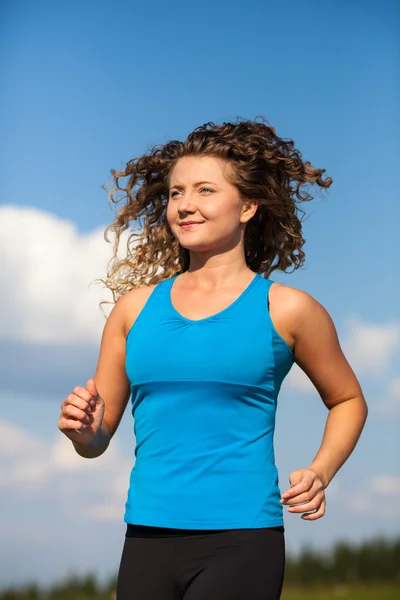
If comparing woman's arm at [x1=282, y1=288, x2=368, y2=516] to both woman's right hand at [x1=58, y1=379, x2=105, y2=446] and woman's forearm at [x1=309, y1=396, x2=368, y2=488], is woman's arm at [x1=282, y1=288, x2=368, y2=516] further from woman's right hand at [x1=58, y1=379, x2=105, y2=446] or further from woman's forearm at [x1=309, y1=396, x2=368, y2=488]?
woman's right hand at [x1=58, y1=379, x2=105, y2=446]

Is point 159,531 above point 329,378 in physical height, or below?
below

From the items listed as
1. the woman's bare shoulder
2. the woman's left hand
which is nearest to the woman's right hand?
the woman's bare shoulder

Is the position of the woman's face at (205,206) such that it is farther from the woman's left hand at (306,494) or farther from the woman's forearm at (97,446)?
the woman's left hand at (306,494)

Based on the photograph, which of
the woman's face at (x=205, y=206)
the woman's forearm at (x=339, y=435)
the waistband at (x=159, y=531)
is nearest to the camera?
the waistband at (x=159, y=531)

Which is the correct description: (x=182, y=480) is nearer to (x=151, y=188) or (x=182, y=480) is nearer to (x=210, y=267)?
(x=210, y=267)

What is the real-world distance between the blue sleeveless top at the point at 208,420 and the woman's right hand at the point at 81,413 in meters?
0.17

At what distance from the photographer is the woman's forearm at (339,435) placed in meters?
3.24

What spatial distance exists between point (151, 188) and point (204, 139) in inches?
20.4

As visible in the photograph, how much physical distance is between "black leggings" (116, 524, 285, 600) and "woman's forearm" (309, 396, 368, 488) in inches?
11.4

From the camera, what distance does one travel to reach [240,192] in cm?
360

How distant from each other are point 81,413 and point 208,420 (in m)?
0.43

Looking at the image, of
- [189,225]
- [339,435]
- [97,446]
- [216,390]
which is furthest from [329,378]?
[97,446]

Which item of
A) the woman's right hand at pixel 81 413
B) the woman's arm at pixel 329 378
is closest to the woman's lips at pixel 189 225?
the woman's arm at pixel 329 378

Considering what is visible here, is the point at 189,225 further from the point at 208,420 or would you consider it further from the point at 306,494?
the point at 306,494
